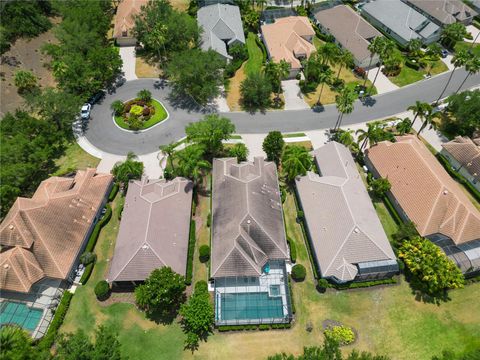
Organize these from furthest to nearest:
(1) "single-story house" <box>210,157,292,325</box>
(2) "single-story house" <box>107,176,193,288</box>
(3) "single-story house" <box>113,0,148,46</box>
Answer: (3) "single-story house" <box>113,0,148,46</box> < (2) "single-story house" <box>107,176,193,288</box> < (1) "single-story house" <box>210,157,292,325</box>

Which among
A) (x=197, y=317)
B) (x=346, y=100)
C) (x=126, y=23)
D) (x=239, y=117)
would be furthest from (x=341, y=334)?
(x=126, y=23)

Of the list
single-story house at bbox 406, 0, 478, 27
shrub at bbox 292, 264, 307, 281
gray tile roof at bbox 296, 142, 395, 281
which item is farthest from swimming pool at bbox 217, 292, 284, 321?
single-story house at bbox 406, 0, 478, 27

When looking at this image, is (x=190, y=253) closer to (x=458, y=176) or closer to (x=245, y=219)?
(x=245, y=219)

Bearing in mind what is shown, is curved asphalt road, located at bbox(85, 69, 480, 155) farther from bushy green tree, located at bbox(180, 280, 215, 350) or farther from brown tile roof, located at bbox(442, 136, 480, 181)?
bushy green tree, located at bbox(180, 280, 215, 350)

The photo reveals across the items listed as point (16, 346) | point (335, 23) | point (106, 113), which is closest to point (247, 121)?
point (106, 113)

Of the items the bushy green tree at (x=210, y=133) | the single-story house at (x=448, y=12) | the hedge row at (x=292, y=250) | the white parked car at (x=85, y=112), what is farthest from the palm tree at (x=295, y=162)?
the single-story house at (x=448, y=12)

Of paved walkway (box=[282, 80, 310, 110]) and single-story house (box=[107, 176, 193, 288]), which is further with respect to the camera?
paved walkway (box=[282, 80, 310, 110])
